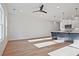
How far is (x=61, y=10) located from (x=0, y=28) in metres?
2.25

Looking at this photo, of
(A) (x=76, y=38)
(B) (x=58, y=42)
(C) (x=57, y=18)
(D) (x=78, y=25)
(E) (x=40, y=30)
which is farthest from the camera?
(A) (x=76, y=38)

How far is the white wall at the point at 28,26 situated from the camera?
11.2 ft

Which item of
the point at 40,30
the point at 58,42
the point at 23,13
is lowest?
the point at 58,42

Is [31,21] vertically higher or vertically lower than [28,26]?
higher

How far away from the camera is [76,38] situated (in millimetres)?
5926

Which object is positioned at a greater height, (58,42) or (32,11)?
(32,11)

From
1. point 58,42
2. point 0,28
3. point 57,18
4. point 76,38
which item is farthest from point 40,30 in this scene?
point 76,38

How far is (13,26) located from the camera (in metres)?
3.55

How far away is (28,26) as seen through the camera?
3.57 metres

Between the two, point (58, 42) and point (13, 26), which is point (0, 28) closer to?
point (13, 26)

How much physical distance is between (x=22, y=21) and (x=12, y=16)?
0.41 meters

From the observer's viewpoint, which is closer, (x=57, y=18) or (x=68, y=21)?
(x=57, y=18)

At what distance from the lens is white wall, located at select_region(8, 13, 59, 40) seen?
3.41 m

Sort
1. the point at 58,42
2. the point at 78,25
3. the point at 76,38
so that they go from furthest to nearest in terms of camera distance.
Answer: the point at 76,38 → the point at 58,42 → the point at 78,25
